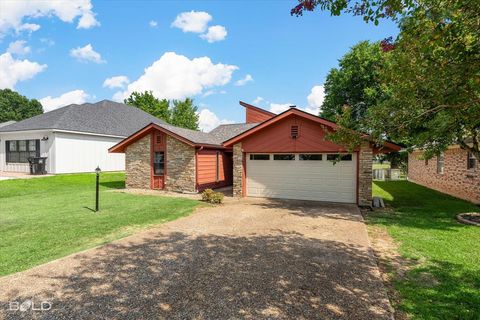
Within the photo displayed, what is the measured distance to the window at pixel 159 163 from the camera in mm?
16734

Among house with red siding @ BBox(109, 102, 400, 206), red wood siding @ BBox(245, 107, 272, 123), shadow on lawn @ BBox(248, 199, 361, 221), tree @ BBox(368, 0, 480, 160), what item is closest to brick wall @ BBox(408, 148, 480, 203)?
house with red siding @ BBox(109, 102, 400, 206)

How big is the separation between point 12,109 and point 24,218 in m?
79.7

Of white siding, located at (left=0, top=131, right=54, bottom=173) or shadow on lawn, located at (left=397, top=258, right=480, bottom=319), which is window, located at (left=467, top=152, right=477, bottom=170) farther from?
white siding, located at (left=0, top=131, right=54, bottom=173)

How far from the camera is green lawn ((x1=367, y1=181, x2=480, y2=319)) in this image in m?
3.90

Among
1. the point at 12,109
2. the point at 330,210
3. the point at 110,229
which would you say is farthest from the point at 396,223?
the point at 12,109

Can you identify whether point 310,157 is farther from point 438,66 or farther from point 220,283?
point 220,283

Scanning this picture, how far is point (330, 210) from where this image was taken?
36.2 ft

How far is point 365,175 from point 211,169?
348 inches

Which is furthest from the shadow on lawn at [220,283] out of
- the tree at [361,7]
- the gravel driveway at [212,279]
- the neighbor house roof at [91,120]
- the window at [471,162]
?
the neighbor house roof at [91,120]

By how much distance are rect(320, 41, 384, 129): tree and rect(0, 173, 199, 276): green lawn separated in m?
22.5

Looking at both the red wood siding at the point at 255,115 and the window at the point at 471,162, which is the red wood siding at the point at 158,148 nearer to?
the red wood siding at the point at 255,115

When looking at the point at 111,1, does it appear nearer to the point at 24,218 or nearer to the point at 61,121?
the point at 24,218

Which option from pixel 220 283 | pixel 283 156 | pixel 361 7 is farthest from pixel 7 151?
pixel 361 7

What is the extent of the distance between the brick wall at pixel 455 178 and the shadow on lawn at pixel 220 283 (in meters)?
7.71
